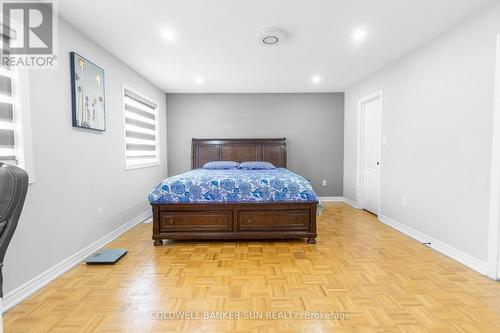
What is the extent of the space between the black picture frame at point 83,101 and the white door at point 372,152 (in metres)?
3.90

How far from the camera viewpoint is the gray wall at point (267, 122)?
5.26 m

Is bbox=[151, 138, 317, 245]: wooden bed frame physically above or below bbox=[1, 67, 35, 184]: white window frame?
below

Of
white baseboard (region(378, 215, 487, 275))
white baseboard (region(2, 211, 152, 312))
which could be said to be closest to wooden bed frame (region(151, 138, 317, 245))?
white baseboard (region(2, 211, 152, 312))

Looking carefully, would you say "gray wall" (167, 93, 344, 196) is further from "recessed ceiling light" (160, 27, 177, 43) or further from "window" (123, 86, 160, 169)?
"recessed ceiling light" (160, 27, 177, 43)

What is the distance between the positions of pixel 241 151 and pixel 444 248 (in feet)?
11.5

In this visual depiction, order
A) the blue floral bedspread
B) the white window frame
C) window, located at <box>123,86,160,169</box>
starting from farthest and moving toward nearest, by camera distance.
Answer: window, located at <box>123,86,160,169</box>
the blue floral bedspread
the white window frame

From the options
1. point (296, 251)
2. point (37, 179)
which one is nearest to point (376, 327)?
point (296, 251)

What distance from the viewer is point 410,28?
2580mm

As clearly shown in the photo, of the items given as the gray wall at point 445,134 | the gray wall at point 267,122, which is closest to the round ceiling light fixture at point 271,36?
the gray wall at point 445,134

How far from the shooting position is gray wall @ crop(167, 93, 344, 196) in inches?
207

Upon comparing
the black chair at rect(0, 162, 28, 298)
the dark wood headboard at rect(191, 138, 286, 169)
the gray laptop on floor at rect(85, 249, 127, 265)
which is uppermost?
the dark wood headboard at rect(191, 138, 286, 169)

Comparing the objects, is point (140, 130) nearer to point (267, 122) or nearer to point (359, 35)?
point (267, 122)

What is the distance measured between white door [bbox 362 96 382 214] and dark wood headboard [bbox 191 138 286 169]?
5.00 ft

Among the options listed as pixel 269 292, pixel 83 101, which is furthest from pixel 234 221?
pixel 83 101
